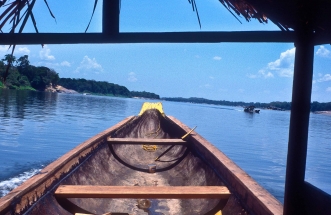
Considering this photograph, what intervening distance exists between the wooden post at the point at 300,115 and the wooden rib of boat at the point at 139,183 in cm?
72

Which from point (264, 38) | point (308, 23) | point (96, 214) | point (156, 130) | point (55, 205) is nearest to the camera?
point (308, 23)

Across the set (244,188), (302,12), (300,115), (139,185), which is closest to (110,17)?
(302,12)

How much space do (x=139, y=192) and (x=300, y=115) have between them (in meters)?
1.78

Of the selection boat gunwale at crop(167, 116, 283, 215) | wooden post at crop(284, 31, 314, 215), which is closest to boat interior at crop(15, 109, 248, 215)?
boat gunwale at crop(167, 116, 283, 215)

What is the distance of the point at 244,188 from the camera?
2938 millimetres

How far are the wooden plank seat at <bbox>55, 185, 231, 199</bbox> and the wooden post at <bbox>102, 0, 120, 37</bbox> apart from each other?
1.40 metres

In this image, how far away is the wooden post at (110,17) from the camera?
2383 millimetres

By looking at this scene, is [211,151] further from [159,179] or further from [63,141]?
[63,141]

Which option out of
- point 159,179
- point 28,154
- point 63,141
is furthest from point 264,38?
point 63,141

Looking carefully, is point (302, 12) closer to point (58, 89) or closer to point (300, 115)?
point (300, 115)

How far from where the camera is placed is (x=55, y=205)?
9.80 feet

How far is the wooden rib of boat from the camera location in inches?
107

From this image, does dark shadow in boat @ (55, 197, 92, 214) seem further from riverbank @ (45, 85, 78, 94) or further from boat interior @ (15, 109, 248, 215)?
riverbank @ (45, 85, 78, 94)

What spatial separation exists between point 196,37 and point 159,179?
3.73m
